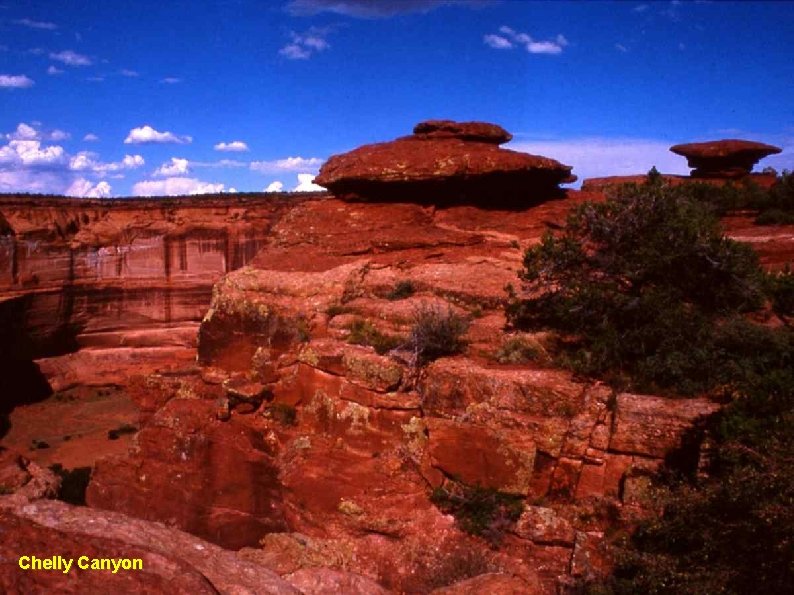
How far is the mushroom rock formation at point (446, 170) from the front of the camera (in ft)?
40.6

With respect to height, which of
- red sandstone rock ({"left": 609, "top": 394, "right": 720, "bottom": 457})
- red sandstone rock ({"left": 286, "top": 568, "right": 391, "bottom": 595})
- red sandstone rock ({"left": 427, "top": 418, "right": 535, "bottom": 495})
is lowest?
red sandstone rock ({"left": 286, "top": 568, "right": 391, "bottom": 595})

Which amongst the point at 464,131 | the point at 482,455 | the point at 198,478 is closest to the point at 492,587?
the point at 482,455

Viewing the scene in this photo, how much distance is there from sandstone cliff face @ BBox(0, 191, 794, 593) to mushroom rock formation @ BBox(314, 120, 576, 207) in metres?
0.39

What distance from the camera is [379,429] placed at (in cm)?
857

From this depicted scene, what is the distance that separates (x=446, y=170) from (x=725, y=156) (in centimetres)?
1341

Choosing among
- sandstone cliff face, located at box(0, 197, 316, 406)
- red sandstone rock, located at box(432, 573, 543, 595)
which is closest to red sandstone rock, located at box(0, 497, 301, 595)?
red sandstone rock, located at box(432, 573, 543, 595)

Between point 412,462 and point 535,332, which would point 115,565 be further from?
point 535,332

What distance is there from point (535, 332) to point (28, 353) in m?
27.5

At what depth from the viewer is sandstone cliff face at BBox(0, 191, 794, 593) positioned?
6.86 metres

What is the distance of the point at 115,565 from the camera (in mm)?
4438

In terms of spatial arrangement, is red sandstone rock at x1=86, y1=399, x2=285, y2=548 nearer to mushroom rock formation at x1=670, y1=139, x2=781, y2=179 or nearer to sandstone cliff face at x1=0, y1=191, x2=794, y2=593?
sandstone cliff face at x1=0, y1=191, x2=794, y2=593

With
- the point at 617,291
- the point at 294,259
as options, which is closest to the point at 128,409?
the point at 294,259

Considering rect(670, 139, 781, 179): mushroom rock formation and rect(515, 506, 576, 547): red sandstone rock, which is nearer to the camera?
rect(515, 506, 576, 547): red sandstone rock

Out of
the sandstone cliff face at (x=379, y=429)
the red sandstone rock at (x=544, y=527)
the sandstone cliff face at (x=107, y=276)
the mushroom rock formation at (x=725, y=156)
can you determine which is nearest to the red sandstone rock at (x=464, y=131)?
the sandstone cliff face at (x=379, y=429)
